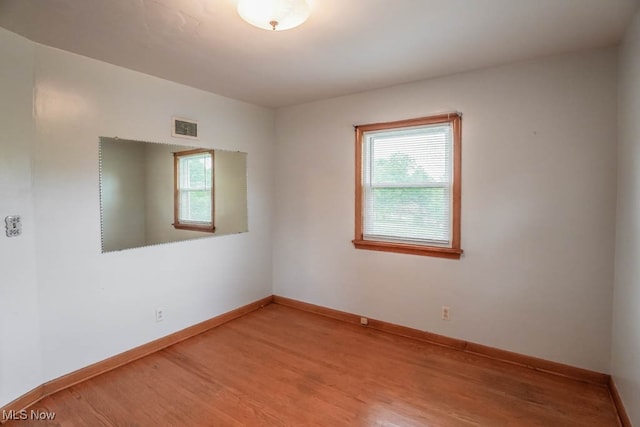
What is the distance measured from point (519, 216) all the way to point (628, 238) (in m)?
0.69

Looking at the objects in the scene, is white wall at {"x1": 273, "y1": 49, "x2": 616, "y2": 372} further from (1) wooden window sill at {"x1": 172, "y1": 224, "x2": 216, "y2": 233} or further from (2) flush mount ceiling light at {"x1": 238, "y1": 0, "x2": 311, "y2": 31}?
(2) flush mount ceiling light at {"x1": 238, "y1": 0, "x2": 311, "y2": 31}

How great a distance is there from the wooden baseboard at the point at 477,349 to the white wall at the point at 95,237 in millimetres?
1386

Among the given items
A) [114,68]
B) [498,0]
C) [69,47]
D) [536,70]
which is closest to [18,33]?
[69,47]

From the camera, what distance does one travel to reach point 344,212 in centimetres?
356

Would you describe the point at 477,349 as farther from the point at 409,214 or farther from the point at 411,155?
the point at 411,155

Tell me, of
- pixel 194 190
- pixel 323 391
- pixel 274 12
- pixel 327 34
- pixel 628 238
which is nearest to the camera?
pixel 274 12

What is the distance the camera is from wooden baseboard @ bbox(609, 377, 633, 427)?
75.1 inches

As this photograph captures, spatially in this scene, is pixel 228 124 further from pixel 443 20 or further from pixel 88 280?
pixel 443 20

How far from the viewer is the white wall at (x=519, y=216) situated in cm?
236

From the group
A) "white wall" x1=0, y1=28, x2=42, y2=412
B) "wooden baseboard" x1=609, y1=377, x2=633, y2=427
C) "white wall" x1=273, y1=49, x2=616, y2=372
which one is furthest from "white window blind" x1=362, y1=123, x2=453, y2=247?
"white wall" x1=0, y1=28, x2=42, y2=412

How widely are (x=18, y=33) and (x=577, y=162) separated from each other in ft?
12.8

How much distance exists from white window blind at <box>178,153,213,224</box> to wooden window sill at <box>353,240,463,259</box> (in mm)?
1610

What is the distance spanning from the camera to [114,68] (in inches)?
102

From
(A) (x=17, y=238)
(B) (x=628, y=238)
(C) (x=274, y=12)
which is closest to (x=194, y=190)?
(A) (x=17, y=238)
